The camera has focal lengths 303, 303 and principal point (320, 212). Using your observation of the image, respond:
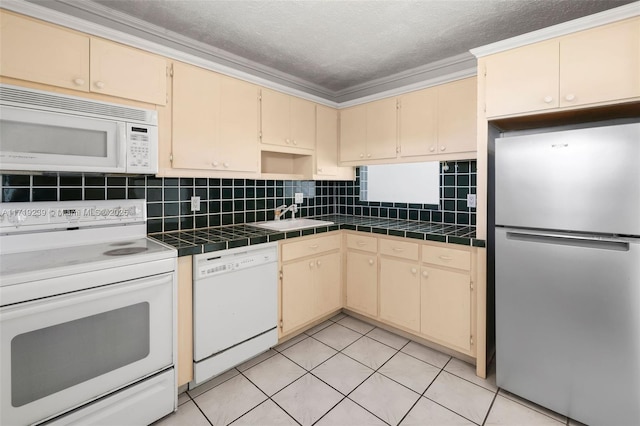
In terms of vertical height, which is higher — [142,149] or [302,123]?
[302,123]

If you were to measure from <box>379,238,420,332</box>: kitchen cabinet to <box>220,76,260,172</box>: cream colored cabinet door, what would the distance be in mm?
1320

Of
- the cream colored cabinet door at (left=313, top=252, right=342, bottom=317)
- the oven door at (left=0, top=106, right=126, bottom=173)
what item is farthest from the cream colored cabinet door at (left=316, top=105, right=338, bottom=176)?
the oven door at (left=0, top=106, right=126, bottom=173)

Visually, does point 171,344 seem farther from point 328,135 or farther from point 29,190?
point 328,135

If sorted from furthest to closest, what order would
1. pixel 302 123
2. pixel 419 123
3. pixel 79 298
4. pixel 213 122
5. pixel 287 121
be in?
pixel 302 123, pixel 287 121, pixel 419 123, pixel 213 122, pixel 79 298

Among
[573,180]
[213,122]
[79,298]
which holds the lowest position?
[79,298]

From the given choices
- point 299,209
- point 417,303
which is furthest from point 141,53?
point 417,303

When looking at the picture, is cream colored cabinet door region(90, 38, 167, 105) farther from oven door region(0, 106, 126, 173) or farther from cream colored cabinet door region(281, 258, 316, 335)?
cream colored cabinet door region(281, 258, 316, 335)

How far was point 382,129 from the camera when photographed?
2.84m

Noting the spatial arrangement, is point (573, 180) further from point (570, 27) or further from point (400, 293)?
point (400, 293)

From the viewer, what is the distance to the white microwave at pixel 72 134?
1.43m

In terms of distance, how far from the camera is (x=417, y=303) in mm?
2404

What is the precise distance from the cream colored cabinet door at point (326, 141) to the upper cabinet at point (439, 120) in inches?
29.0

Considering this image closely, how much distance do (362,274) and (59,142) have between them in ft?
7.55

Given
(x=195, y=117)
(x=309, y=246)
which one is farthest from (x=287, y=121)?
(x=309, y=246)
